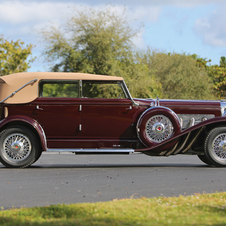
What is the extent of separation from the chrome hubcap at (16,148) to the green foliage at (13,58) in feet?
98.4

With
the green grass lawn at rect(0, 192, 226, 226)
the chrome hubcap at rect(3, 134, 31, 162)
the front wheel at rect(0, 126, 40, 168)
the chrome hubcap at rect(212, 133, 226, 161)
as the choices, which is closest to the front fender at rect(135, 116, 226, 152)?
the chrome hubcap at rect(212, 133, 226, 161)

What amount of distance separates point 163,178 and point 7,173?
3.44 meters

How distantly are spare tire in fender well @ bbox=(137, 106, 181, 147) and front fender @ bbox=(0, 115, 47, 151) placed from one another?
2.30 meters

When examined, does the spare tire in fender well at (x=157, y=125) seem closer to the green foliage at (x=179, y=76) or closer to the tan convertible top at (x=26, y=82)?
the tan convertible top at (x=26, y=82)

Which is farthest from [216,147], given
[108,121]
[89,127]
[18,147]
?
[18,147]

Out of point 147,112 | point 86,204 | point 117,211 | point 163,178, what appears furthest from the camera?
point 147,112

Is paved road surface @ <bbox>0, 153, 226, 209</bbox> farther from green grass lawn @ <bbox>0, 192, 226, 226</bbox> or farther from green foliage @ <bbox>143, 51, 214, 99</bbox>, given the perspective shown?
green foliage @ <bbox>143, 51, 214, 99</bbox>

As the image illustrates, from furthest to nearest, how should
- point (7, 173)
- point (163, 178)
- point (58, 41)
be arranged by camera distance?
point (58, 41)
point (7, 173)
point (163, 178)

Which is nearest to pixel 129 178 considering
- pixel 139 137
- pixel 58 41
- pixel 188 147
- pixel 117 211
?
pixel 139 137

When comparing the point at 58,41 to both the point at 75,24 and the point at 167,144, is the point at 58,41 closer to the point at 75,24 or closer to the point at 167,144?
the point at 75,24

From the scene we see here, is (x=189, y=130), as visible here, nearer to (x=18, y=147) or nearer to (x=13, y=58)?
(x=18, y=147)

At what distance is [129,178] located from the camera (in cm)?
819

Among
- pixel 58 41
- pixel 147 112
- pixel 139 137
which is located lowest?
pixel 139 137

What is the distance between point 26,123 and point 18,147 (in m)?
0.61
